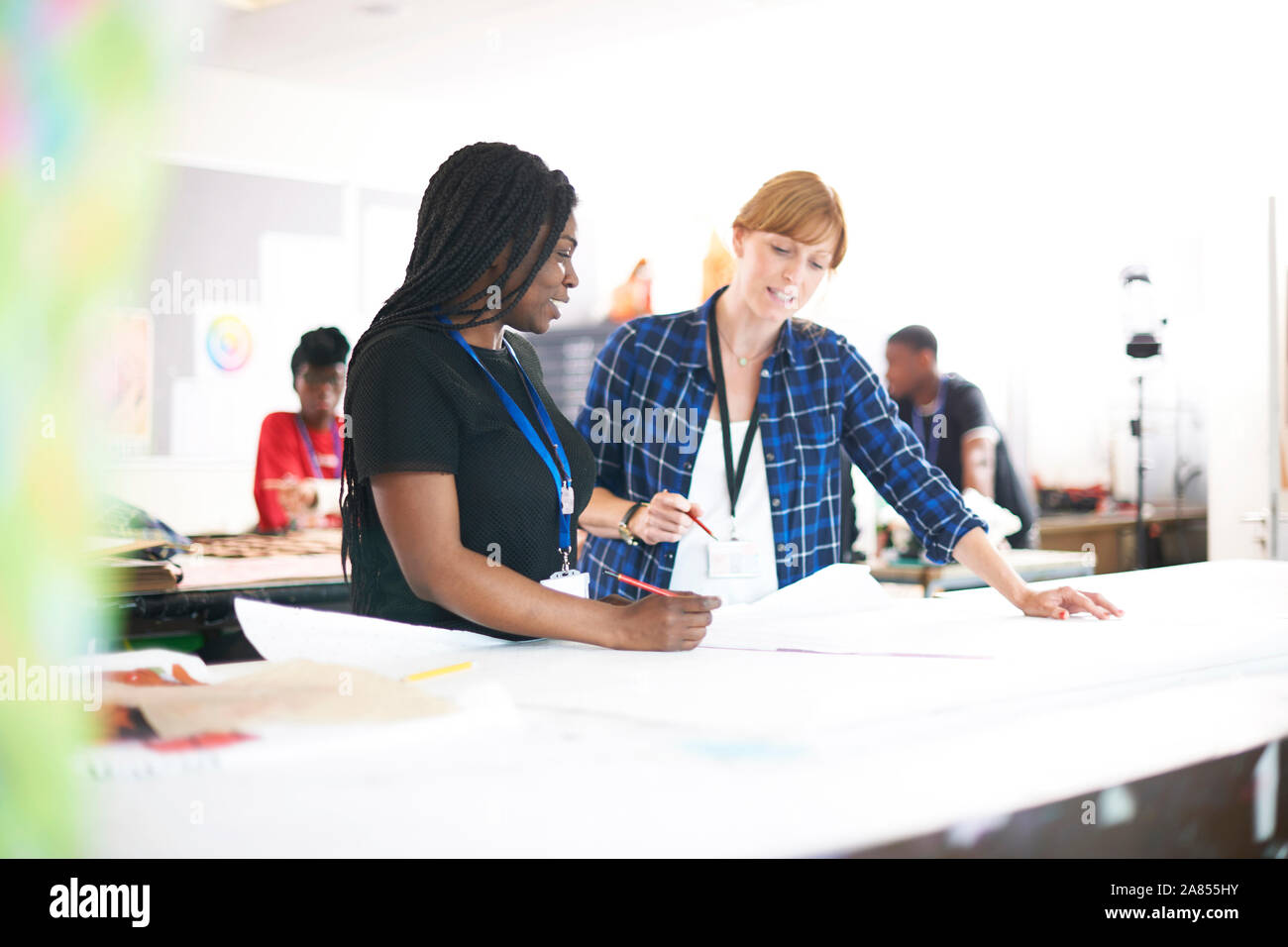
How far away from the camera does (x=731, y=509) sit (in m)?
→ 2.12

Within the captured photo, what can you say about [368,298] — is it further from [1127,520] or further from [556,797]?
[556,797]

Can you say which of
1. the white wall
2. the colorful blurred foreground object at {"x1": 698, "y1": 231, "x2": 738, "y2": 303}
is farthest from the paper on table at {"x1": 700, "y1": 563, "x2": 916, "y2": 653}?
the colorful blurred foreground object at {"x1": 698, "y1": 231, "x2": 738, "y2": 303}

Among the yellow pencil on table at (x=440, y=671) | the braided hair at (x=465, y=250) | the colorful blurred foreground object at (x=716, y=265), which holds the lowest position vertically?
the yellow pencil on table at (x=440, y=671)

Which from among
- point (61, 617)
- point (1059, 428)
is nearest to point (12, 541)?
point (61, 617)

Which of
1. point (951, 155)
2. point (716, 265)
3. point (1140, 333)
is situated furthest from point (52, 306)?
point (716, 265)

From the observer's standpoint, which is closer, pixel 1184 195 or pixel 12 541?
pixel 12 541

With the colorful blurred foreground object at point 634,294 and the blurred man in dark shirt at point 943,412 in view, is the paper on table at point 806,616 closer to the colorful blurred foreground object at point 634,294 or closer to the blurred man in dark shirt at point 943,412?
the blurred man in dark shirt at point 943,412

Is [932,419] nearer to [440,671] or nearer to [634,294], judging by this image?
[634,294]

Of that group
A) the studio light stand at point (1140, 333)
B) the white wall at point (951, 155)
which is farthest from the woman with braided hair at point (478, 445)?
the studio light stand at point (1140, 333)

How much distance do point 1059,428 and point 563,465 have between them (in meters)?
5.56

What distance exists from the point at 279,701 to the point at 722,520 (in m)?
1.21

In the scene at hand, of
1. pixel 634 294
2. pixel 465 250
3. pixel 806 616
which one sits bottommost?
pixel 806 616

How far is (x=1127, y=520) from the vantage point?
20.3 feet

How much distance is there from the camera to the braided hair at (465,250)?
1.54m
